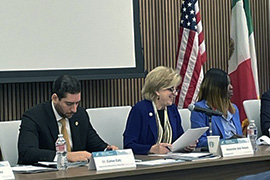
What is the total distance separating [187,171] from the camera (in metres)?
3.66

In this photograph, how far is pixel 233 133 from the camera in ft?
16.3

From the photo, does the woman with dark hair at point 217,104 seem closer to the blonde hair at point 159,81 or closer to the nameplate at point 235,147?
the blonde hair at point 159,81

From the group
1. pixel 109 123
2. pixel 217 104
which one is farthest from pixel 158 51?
pixel 109 123

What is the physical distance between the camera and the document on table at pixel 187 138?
13.2ft

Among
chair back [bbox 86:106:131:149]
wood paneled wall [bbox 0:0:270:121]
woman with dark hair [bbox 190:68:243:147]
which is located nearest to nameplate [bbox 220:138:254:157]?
woman with dark hair [bbox 190:68:243:147]

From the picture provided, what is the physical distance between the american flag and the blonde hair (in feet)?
4.89

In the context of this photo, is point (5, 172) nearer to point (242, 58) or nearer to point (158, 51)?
point (158, 51)

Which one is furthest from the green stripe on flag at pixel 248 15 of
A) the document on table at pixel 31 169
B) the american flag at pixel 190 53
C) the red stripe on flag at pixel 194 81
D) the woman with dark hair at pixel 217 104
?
the document on table at pixel 31 169

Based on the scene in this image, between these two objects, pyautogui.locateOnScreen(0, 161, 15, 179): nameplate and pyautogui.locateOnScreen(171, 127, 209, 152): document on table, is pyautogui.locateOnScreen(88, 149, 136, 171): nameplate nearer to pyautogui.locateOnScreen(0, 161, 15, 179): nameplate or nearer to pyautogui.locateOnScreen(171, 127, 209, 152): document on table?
pyautogui.locateOnScreen(0, 161, 15, 179): nameplate

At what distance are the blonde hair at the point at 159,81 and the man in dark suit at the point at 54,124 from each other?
645mm

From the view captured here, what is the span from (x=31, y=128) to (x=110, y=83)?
2402 mm

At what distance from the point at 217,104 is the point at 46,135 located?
154 cm

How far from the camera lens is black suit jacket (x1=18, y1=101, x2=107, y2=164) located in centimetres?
380

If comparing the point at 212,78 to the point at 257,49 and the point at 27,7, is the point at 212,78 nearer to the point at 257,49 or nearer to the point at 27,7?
the point at 27,7
